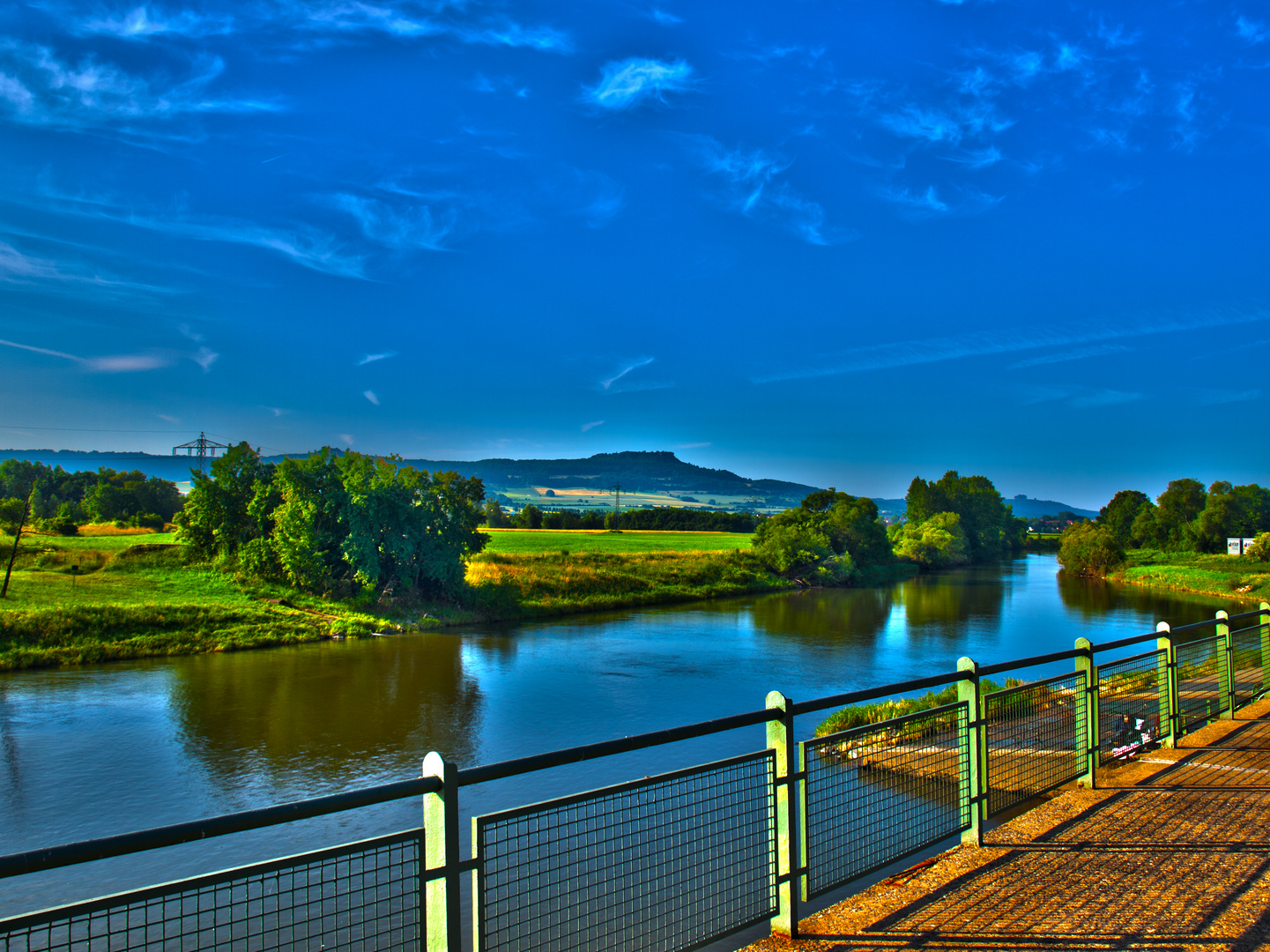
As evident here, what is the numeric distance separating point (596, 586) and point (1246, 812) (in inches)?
1719

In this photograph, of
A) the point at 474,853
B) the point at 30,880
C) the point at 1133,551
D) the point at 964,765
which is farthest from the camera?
the point at 1133,551

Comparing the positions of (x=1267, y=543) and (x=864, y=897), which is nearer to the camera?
(x=864, y=897)

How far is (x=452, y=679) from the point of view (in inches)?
1037

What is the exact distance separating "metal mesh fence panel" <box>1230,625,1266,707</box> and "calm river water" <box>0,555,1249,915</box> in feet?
28.5

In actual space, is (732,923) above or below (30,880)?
above

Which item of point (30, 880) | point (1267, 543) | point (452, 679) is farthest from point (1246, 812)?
point (1267, 543)

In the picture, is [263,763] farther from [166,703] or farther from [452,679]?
[452,679]

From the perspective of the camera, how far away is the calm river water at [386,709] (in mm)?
14195

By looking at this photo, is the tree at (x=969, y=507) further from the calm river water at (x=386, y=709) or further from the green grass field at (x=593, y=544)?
the calm river water at (x=386, y=709)

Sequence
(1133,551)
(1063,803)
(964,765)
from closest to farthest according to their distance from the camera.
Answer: (964,765) → (1063,803) → (1133,551)

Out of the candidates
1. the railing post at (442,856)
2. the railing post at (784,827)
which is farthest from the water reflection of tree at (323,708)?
the railing post at (442,856)

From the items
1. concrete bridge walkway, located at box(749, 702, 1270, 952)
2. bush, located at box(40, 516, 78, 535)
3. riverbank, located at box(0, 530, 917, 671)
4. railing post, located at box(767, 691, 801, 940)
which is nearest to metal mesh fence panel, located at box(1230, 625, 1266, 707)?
concrete bridge walkway, located at box(749, 702, 1270, 952)

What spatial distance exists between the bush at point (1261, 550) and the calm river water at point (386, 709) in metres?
34.0

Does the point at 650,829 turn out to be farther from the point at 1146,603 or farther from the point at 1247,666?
the point at 1146,603
